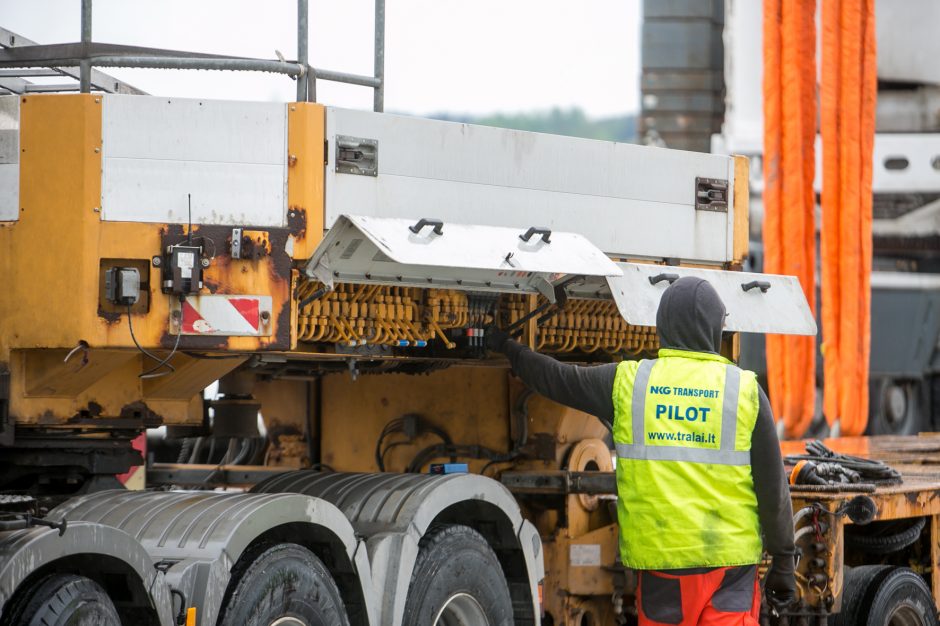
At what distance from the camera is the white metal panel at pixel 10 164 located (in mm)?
5332

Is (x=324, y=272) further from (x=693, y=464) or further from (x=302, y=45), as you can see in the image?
(x=693, y=464)

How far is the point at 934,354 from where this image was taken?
18.0m

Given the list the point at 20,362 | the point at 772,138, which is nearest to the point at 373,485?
the point at 20,362

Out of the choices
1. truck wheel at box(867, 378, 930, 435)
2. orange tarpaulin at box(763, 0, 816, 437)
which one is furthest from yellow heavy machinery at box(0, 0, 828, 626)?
truck wheel at box(867, 378, 930, 435)

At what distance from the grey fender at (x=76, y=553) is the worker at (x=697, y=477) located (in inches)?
67.1

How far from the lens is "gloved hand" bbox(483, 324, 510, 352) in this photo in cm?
650

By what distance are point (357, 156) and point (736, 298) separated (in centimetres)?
235

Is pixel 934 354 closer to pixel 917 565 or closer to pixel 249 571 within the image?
pixel 917 565

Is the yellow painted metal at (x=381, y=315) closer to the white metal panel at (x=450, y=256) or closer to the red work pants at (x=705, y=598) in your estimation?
the white metal panel at (x=450, y=256)

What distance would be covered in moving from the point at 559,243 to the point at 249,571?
6.53 ft

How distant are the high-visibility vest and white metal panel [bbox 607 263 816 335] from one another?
1276mm

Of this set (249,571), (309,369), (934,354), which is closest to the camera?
(249,571)

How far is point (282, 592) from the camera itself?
5.24 meters

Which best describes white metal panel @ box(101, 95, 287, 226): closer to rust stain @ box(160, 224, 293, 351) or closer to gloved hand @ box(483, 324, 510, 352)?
rust stain @ box(160, 224, 293, 351)
